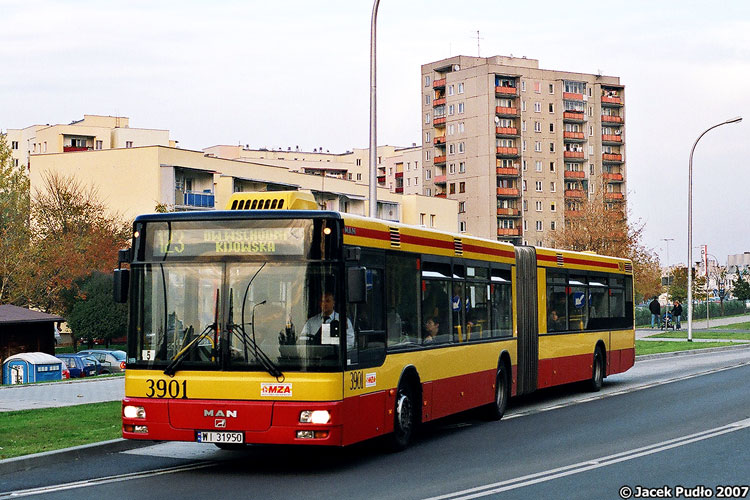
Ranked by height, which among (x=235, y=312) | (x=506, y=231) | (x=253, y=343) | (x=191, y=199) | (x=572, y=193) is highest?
(x=572, y=193)

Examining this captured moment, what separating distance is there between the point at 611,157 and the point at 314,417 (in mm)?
132768

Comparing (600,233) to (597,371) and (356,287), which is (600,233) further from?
(356,287)

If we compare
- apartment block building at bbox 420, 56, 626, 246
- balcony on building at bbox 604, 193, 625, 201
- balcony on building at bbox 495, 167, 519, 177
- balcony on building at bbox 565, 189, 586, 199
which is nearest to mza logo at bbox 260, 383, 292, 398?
balcony on building at bbox 604, 193, 625, 201

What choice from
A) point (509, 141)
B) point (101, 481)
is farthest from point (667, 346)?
point (509, 141)

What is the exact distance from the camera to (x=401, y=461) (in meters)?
12.6

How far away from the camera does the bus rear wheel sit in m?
13.2

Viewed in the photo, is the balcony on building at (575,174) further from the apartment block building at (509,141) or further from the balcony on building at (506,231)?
the balcony on building at (506,231)

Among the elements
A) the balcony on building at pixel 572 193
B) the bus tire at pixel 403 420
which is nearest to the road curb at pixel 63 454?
the bus tire at pixel 403 420

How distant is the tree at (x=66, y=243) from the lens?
63.3 meters

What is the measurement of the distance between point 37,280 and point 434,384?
50262mm

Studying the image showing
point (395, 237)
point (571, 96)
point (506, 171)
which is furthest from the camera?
point (571, 96)

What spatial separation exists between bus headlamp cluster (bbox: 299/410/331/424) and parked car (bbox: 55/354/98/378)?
36.1 metres

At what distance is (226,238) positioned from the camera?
11789 mm

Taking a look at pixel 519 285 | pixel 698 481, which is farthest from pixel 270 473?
pixel 519 285
